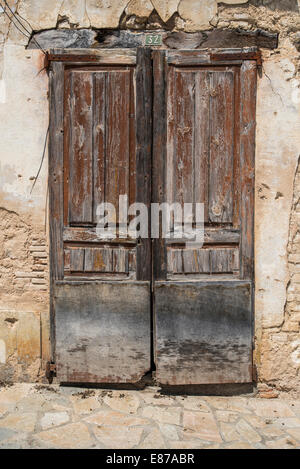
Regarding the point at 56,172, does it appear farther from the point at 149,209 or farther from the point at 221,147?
the point at 221,147

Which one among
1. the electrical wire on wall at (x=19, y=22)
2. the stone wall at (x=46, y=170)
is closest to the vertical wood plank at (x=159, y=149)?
the stone wall at (x=46, y=170)

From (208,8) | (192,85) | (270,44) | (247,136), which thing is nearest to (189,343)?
(247,136)

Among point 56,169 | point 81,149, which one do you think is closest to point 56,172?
point 56,169

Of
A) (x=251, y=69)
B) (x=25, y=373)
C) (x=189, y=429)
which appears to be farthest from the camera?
(x=25, y=373)

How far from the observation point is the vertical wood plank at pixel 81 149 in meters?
3.48

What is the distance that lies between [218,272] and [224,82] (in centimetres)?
164

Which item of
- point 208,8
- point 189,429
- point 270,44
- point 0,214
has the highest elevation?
point 208,8

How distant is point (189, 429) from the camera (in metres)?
3.01

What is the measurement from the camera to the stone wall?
346cm

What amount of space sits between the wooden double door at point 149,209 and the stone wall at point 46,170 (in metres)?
0.14

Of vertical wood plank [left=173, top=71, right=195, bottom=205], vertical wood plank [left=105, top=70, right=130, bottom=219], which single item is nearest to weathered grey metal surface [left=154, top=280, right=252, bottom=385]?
vertical wood plank [left=173, top=71, right=195, bottom=205]

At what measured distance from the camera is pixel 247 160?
346cm

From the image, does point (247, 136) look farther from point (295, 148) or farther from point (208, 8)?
point (208, 8)

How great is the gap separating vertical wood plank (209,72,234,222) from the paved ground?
5.30 feet
